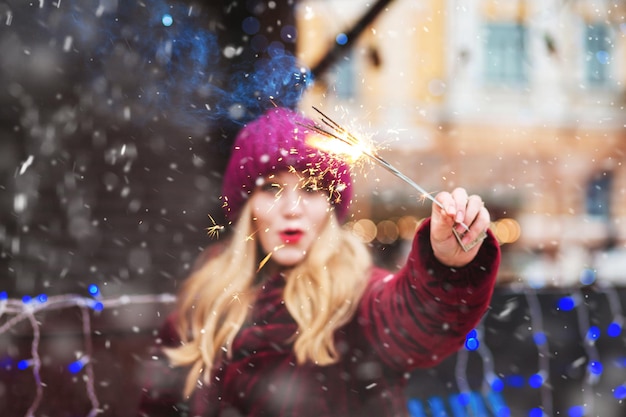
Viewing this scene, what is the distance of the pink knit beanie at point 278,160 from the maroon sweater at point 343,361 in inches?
10.5

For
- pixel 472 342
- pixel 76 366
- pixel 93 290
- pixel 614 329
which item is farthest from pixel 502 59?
pixel 76 366

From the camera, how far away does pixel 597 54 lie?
36.4ft

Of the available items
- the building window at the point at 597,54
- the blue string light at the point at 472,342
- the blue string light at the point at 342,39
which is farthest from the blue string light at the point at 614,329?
the building window at the point at 597,54

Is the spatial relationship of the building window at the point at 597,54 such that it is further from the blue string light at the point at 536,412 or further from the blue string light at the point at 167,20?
the blue string light at the point at 167,20

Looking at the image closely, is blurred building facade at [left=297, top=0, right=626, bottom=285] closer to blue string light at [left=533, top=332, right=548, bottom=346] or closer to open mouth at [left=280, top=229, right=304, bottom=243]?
blue string light at [left=533, top=332, right=548, bottom=346]

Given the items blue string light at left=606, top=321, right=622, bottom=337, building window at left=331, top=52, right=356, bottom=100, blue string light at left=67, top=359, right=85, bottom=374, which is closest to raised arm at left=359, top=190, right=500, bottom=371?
blue string light at left=67, top=359, right=85, bottom=374

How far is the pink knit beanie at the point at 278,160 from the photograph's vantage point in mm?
1525

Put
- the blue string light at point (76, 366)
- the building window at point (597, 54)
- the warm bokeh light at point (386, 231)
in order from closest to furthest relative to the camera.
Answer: the blue string light at point (76, 366) → the warm bokeh light at point (386, 231) → the building window at point (597, 54)

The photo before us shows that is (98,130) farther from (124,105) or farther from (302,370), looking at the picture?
(302,370)

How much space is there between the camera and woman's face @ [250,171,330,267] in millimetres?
1594

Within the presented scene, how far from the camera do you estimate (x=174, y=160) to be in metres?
3.02

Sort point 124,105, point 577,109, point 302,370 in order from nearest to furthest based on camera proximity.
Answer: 1. point 302,370
2. point 124,105
3. point 577,109

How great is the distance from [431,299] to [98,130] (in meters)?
2.03

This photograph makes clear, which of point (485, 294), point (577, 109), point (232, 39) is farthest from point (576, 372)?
point (577, 109)
